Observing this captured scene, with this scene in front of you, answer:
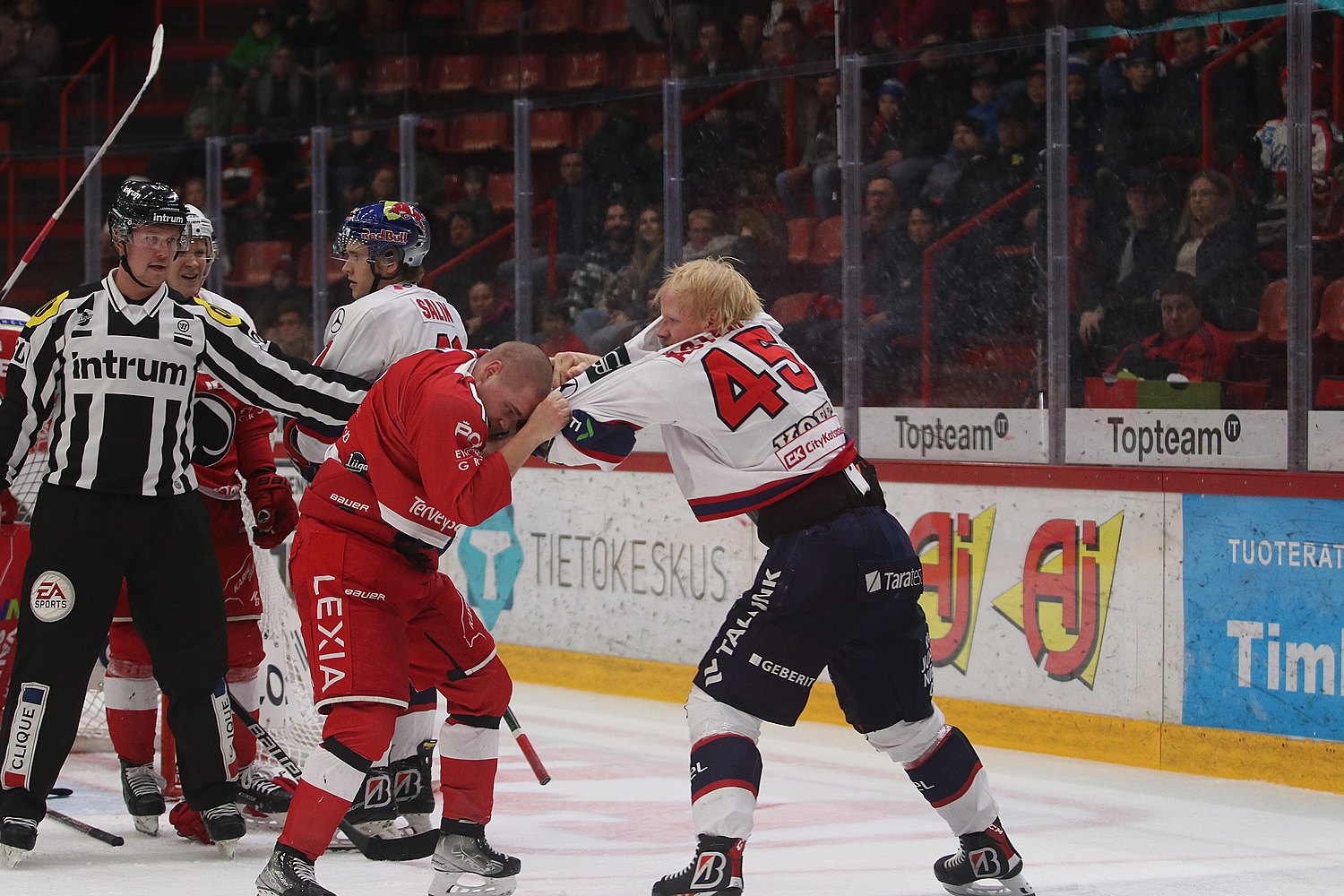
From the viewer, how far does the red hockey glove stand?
4324 mm

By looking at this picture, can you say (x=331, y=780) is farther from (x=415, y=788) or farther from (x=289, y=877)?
(x=415, y=788)

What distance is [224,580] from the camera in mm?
4605

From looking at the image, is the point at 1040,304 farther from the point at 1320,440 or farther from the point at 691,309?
the point at 691,309

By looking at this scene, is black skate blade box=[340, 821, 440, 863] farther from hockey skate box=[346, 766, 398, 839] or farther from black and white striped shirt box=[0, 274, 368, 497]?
black and white striped shirt box=[0, 274, 368, 497]

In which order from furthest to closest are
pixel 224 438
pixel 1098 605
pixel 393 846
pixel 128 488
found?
pixel 1098 605
pixel 224 438
pixel 393 846
pixel 128 488

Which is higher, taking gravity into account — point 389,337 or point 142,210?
point 142,210

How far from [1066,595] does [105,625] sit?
9.89ft

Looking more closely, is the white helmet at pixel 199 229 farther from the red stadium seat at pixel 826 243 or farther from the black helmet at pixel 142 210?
the red stadium seat at pixel 826 243

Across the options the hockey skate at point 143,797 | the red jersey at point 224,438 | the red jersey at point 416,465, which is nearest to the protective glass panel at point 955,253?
the red jersey at point 224,438

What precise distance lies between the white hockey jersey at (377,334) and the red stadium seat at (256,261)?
4.51 metres

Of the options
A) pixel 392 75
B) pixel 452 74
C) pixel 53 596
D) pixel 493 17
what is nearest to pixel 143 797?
pixel 53 596

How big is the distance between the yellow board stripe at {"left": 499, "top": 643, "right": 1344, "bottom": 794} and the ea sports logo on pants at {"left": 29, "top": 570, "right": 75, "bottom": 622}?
3.02 metres

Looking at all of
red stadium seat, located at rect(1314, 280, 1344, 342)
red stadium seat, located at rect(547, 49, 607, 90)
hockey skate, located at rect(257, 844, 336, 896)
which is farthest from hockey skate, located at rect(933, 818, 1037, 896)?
red stadium seat, located at rect(547, 49, 607, 90)

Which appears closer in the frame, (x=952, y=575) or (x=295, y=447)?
(x=295, y=447)
